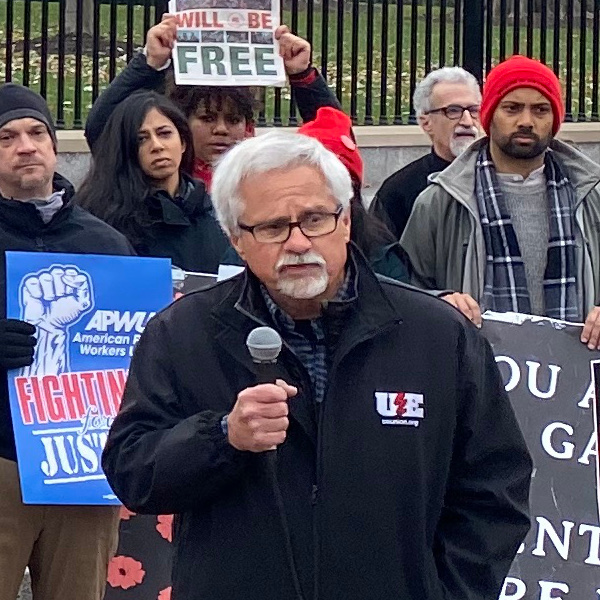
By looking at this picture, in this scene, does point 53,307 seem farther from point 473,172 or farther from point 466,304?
point 473,172

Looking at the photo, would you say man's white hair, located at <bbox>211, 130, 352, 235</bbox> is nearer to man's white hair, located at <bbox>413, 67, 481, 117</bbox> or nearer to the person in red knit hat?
the person in red knit hat

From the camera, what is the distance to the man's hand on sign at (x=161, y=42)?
6.07m

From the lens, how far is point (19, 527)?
4953 millimetres

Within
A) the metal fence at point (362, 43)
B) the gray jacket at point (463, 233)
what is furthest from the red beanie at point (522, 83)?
the metal fence at point (362, 43)

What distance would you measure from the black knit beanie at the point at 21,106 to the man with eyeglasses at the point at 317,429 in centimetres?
192

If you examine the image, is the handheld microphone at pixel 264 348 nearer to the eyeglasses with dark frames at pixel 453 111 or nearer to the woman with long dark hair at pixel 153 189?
the woman with long dark hair at pixel 153 189

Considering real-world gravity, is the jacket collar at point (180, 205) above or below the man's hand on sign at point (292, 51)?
below

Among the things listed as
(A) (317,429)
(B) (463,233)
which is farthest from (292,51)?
(A) (317,429)

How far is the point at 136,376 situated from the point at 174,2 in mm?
3123

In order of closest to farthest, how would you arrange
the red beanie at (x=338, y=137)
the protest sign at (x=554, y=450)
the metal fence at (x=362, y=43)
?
the red beanie at (x=338, y=137)
the protest sign at (x=554, y=450)
the metal fence at (x=362, y=43)

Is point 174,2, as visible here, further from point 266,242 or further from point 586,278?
point 266,242

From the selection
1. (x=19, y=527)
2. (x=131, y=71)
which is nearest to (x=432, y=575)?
(x=19, y=527)

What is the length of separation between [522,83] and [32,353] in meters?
2.05

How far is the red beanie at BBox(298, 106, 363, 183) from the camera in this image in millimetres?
5309
